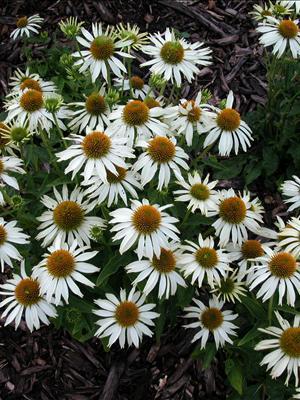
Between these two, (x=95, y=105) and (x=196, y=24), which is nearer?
(x=95, y=105)

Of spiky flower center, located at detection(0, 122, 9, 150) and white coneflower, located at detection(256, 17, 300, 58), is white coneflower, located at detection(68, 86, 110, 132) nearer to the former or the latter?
spiky flower center, located at detection(0, 122, 9, 150)

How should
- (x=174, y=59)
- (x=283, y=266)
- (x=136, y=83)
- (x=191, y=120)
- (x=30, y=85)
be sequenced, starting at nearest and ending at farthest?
(x=283, y=266) < (x=191, y=120) < (x=174, y=59) < (x=30, y=85) < (x=136, y=83)

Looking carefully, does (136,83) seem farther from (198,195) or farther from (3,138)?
(198,195)

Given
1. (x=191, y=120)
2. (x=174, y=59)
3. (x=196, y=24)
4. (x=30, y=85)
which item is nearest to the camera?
(x=191, y=120)

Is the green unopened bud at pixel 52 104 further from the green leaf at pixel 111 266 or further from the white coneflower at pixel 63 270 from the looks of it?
the green leaf at pixel 111 266

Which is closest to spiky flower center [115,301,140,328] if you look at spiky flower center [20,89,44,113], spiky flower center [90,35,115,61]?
spiky flower center [20,89,44,113]

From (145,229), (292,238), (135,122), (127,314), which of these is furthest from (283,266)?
(135,122)

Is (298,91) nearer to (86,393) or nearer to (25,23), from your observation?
(25,23)

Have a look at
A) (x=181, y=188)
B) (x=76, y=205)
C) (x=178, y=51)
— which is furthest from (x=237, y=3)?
(x=76, y=205)
